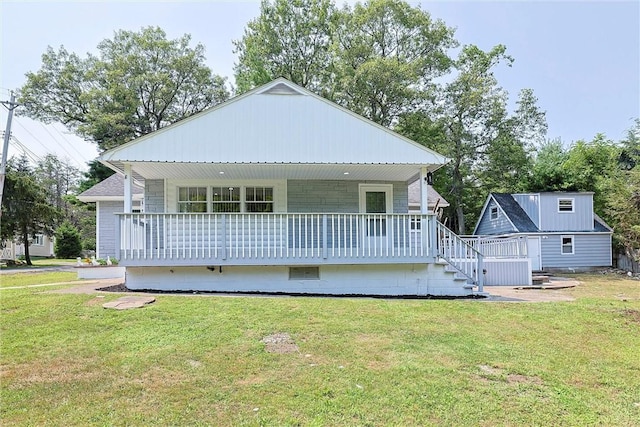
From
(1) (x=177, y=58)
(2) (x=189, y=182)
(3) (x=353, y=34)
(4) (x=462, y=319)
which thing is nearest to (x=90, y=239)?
(1) (x=177, y=58)

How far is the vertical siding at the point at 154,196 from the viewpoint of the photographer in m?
11.8

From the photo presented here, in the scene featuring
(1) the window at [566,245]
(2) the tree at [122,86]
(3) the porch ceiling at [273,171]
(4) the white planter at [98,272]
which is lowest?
(4) the white planter at [98,272]

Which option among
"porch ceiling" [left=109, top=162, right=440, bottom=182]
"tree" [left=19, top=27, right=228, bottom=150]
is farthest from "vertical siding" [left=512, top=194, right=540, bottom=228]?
"tree" [left=19, top=27, right=228, bottom=150]

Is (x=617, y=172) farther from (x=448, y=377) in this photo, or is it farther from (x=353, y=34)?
(x=448, y=377)

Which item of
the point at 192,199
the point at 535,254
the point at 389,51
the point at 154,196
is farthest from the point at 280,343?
the point at 389,51

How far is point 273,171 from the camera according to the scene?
11.1 meters

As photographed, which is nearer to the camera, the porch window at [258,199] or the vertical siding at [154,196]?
the vertical siding at [154,196]

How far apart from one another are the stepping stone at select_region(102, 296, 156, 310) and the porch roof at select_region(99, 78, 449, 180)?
3357 millimetres

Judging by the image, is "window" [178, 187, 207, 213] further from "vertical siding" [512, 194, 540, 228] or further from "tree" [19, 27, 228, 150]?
"tree" [19, 27, 228, 150]

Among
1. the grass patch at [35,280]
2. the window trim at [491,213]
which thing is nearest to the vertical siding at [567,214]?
the window trim at [491,213]

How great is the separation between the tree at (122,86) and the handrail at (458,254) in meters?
24.5

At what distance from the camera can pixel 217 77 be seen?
3127 cm

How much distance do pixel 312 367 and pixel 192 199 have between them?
27.3ft

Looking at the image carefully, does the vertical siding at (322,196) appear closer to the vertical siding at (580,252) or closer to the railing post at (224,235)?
the railing post at (224,235)
